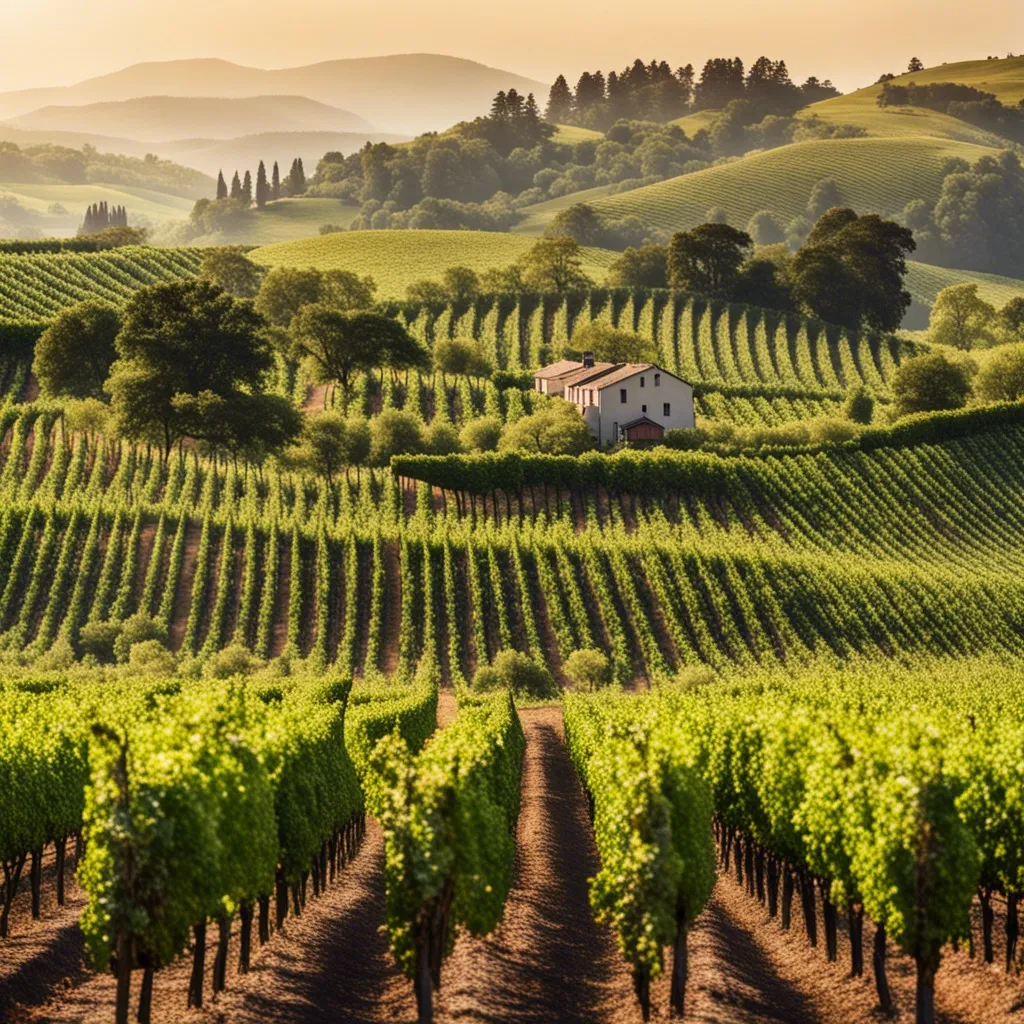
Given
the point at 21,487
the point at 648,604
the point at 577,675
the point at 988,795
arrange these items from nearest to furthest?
the point at 988,795
the point at 577,675
the point at 648,604
the point at 21,487

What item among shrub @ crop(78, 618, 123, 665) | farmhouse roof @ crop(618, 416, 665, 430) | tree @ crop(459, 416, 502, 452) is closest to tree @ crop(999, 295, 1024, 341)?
farmhouse roof @ crop(618, 416, 665, 430)

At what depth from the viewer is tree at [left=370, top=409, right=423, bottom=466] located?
103 m

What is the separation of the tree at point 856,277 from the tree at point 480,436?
67024 mm

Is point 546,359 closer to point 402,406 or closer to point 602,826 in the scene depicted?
point 402,406

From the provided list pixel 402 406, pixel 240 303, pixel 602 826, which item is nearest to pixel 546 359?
pixel 402 406

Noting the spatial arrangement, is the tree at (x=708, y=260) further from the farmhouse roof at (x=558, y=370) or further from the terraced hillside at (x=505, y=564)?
the terraced hillside at (x=505, y=564)

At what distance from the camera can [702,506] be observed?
322ft

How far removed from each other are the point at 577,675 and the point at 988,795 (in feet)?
149

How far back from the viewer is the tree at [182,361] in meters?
102

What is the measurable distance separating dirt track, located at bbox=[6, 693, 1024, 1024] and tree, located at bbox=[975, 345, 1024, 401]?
98821mm

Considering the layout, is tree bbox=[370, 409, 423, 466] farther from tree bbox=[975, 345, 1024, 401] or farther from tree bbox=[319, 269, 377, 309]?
tree bbox=[975, 345, 1024, 401]

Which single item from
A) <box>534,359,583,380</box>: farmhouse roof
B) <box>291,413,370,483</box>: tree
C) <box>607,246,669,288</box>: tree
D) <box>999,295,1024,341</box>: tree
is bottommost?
<box>291,413,370,483</box>: tree

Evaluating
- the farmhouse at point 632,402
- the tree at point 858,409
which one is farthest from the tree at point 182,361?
the tree at point 858,409

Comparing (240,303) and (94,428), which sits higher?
(240,303)
